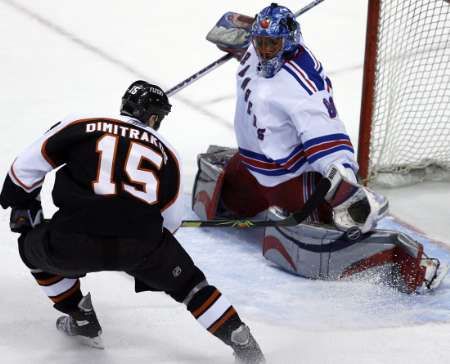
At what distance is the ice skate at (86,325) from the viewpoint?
2.62m

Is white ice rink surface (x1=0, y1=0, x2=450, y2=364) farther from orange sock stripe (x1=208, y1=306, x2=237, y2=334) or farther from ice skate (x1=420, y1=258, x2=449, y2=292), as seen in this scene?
orange sock stripe (x1=208, y1=306, x2=237, y2=334)

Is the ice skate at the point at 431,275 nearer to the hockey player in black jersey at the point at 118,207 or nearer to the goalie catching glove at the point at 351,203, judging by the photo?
the goalie catching glove at the point at 351,203

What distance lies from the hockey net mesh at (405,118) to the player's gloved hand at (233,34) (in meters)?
0.50

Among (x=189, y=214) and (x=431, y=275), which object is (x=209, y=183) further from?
(x=431, y=275)

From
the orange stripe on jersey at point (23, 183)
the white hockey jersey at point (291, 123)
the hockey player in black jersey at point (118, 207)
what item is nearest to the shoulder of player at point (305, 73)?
the white hockey jersey at point (291, 123)

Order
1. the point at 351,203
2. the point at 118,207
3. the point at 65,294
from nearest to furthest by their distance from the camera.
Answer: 1. the point at 118,207
2. the point at 65,294
3. the point at 351,203

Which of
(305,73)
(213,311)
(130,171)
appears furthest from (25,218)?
(305,73)

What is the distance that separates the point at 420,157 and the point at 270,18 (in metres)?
1.23

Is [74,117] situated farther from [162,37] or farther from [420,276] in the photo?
[162,37]

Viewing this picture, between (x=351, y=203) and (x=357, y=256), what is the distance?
0.57 ft

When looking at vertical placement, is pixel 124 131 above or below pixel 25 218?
above

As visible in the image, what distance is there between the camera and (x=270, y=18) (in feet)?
10.2

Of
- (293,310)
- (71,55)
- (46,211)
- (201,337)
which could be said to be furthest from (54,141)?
(71,55)

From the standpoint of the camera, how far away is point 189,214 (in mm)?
3711
